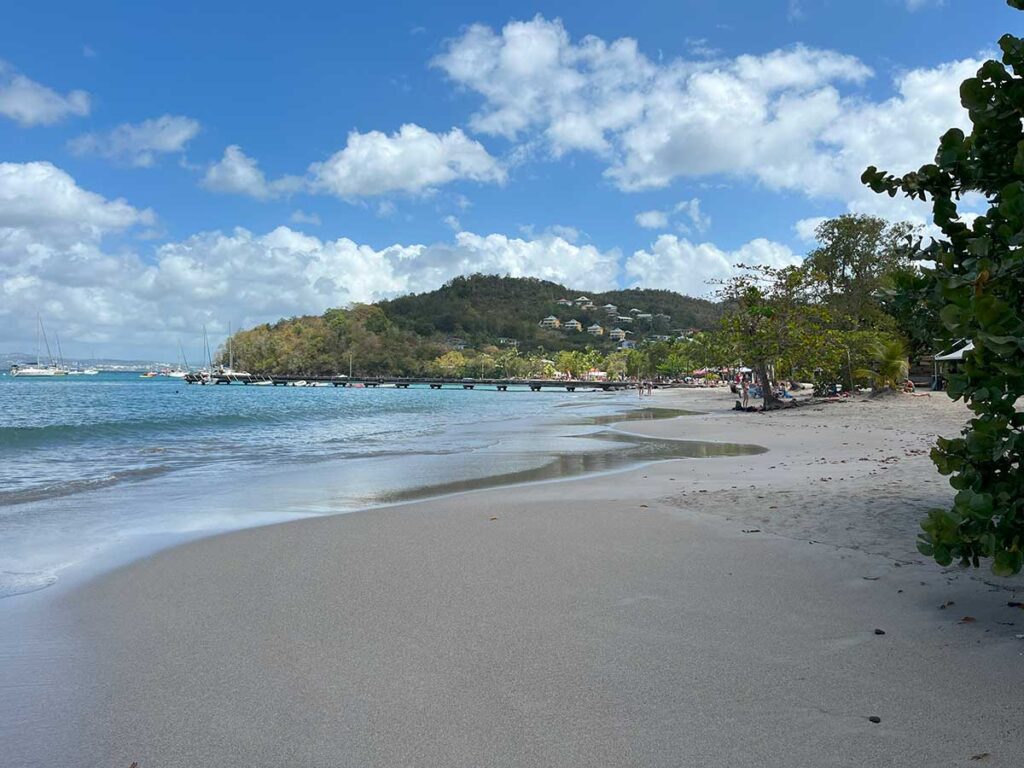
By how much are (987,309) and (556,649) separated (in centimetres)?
273

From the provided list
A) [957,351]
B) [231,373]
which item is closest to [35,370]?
[231,373]

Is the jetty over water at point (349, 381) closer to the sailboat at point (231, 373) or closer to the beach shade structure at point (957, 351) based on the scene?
the sailboat at point (231, 373)

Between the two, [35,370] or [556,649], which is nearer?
[556,649]

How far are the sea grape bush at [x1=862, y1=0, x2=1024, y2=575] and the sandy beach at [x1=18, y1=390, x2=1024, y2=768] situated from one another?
0.76 metres

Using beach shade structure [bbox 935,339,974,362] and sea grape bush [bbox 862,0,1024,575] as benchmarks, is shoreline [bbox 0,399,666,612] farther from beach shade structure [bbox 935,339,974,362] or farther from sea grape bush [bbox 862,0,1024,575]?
beach shade structure [bbox 935,339,974,362]

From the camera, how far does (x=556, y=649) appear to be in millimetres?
4035

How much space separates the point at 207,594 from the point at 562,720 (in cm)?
338

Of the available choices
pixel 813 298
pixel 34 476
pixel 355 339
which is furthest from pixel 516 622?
pixel 355 339

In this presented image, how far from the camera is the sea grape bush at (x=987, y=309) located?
2.96 metres

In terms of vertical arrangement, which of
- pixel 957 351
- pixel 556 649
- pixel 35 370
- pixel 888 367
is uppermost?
pixel 35 370

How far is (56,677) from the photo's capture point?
151 inches

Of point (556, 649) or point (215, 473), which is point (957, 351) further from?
point (215, 473)

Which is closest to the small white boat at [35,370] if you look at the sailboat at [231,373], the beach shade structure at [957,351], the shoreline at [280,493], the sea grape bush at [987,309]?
the sailboat at [231,373]

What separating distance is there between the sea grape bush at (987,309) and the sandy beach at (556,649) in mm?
755
